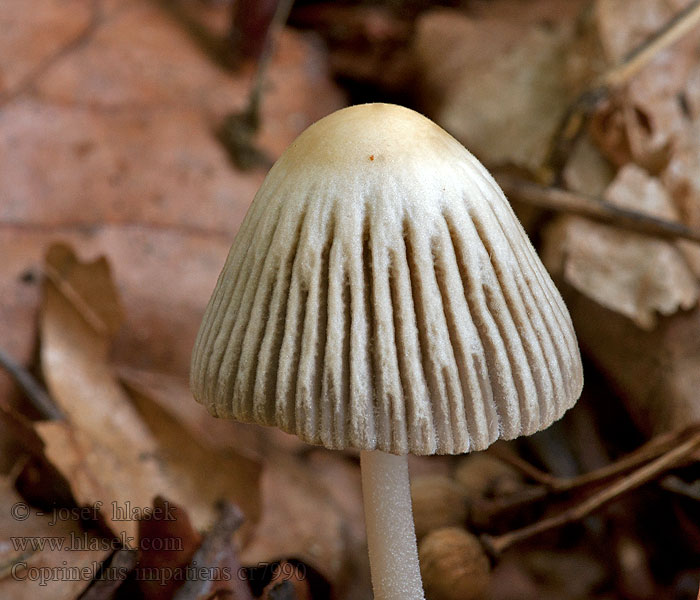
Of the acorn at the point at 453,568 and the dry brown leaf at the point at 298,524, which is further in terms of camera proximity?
the dry brown leaf at the point at 298,524

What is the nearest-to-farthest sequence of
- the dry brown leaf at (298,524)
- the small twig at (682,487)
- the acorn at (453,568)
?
the acorn at (453,568) → the small twig at (682,487) → the dry brown leaf at (298,524)

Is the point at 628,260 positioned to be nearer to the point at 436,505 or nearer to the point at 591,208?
the point at 591,208

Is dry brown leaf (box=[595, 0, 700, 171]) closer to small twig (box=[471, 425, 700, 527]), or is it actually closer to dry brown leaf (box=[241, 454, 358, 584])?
small twig (box=[471, 425, 700, 527])

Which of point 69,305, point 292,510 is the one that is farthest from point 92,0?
point 292,510

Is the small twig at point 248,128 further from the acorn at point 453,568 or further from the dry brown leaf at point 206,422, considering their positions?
the acorn at point 453,568

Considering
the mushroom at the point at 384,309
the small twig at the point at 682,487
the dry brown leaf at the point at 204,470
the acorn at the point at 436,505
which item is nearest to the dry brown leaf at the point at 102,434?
the dry brown leaf at the point at 204,470

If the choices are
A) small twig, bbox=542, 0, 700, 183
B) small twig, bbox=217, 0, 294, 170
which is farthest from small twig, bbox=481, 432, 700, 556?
small twig, bbox=217, 0, 294, 170

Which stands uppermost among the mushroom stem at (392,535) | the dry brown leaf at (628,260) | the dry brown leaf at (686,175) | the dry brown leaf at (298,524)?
the dry brown leaf at (686,175)
